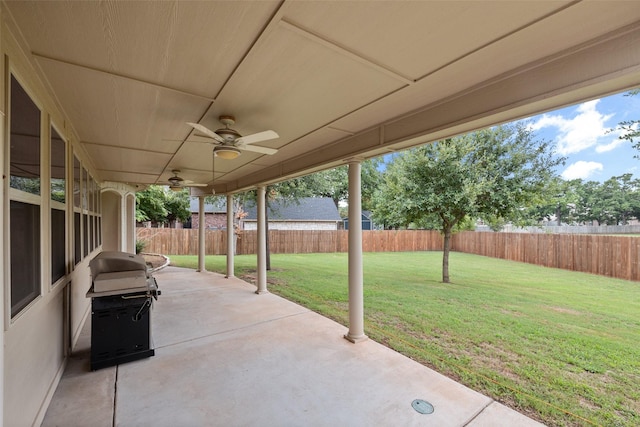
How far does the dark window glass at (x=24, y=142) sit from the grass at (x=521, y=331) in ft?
13.4

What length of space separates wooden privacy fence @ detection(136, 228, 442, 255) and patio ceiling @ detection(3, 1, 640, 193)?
1294 cm

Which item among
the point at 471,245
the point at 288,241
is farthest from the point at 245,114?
the point at 471,245

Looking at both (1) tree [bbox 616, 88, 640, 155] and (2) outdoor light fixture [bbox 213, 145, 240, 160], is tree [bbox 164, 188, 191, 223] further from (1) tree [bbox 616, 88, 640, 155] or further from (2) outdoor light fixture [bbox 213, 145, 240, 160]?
(1) tree [bbox 616, 88, 640, 155]

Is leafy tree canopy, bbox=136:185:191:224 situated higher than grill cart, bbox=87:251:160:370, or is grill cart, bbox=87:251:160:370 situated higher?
leafy tree canopy, bbox=136:185:191:224

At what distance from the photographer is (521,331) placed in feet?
14.9

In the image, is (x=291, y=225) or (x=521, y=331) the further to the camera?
(x=291, y=225)

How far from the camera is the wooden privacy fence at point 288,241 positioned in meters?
15.0

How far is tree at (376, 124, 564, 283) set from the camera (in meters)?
6.79

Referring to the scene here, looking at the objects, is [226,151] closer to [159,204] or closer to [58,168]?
[58,168]

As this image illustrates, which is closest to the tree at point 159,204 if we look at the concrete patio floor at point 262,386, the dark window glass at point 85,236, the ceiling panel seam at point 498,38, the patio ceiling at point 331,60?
the dark window glass at point 85,236

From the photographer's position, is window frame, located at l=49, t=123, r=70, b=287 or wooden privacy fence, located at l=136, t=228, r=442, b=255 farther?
wooden privacy fence, located at l=136, t=228, r=442, b=255

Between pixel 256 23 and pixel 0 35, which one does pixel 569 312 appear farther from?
pixel 0 35

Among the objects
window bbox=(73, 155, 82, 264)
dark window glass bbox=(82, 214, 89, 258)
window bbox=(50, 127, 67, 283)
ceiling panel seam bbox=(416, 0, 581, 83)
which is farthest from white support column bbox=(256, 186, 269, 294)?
ceiling panel seam bbox=(416, 0, 581, 83)

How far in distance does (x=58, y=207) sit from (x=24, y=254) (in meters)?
1.12
